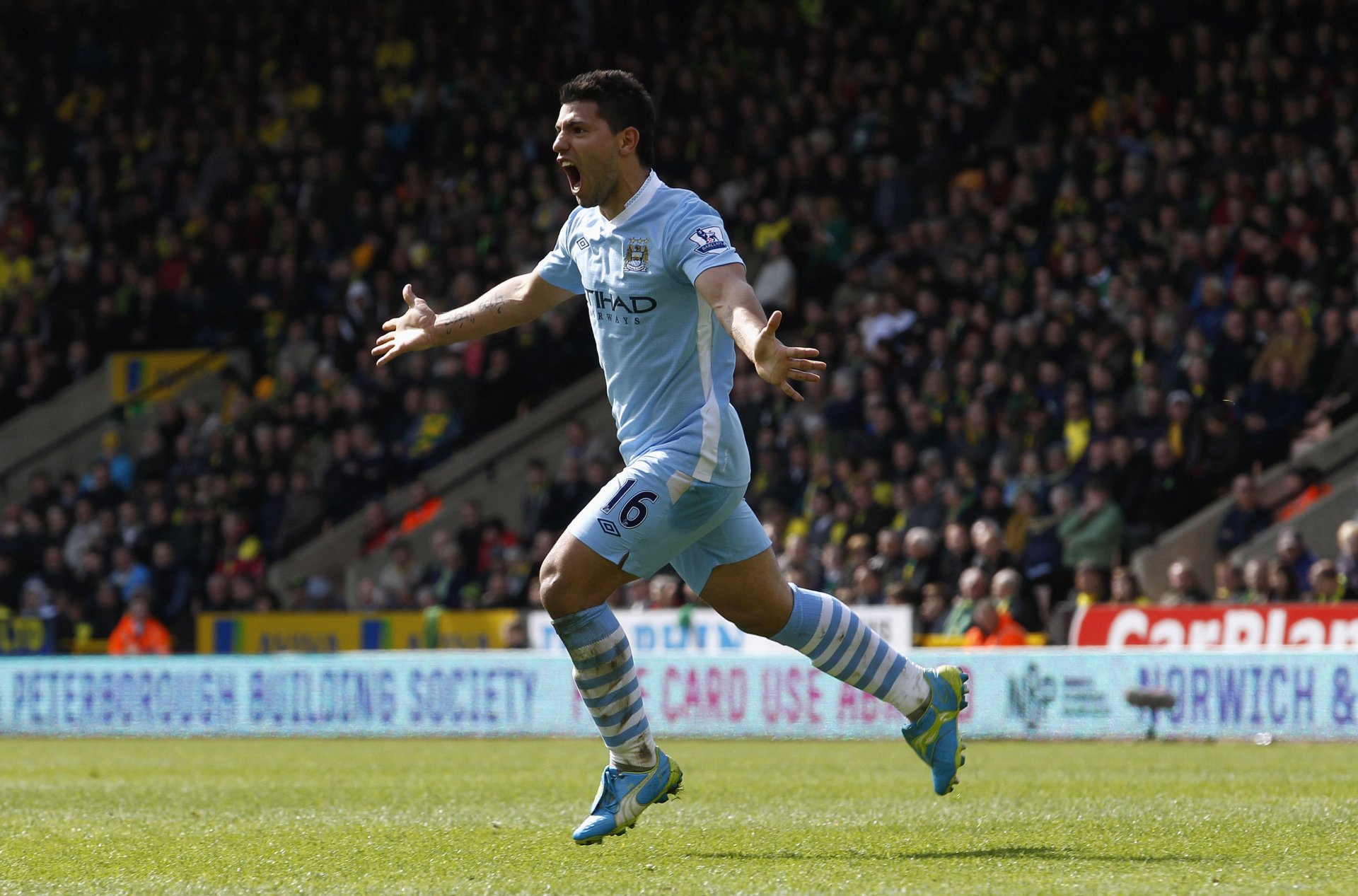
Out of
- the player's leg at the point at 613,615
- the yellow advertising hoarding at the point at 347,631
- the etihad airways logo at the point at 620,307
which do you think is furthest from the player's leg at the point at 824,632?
the yellow advertising hoarding at the point at 347,631

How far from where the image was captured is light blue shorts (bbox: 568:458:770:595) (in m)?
5.71

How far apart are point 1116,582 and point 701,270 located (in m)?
9.80

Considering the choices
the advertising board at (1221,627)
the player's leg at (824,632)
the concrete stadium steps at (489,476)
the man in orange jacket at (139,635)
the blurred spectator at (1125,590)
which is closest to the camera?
the player's leg at (824,632)

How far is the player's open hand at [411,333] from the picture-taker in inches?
248

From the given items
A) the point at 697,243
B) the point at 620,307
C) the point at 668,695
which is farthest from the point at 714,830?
the point at 668,695

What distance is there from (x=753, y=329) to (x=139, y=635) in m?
14.8

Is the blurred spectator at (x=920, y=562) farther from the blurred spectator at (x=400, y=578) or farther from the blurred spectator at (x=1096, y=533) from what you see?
the blurred spectator at (x=400, y=578)

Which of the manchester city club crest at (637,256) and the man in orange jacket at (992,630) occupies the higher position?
the manchester city club crest at (637,256)

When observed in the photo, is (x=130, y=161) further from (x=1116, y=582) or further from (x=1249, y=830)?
(x=1249, y=830)

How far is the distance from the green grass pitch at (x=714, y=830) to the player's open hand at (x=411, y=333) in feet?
5.33

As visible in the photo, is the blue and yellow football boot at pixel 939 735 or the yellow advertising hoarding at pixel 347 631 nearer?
the blue and yellow football boot at pixel 939 735

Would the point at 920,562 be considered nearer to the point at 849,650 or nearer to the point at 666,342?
the point at 849,650

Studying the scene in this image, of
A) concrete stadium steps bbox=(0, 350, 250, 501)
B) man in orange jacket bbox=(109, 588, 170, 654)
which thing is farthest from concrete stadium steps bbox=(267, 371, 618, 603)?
concrete stadium steps bbox=(0, 350, 250, 501)

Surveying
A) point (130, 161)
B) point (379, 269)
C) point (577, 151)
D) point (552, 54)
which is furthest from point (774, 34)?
point (577, 151)
